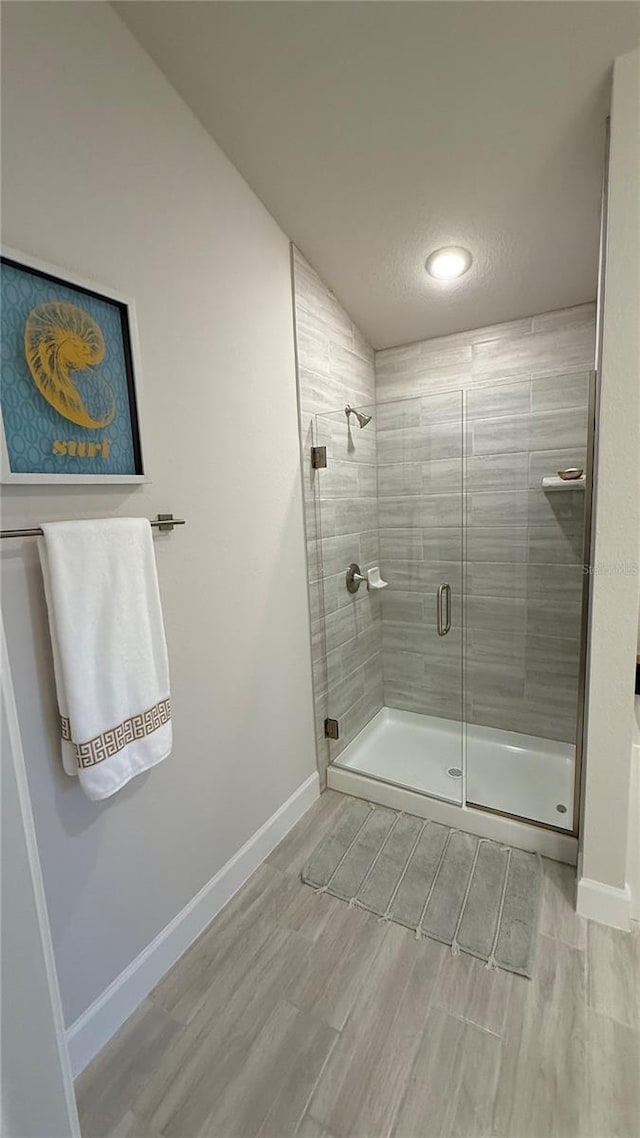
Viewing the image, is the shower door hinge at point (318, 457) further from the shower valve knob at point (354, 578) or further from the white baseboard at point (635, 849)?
the white baseboard at point (635, 849)

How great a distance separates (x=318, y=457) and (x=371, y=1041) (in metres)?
2.09

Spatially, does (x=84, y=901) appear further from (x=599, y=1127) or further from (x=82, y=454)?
(x=599, y=1127)

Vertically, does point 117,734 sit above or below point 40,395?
below

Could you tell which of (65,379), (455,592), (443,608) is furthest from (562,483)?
(65,379)

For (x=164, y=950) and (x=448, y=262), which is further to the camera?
(x=448, y=262)

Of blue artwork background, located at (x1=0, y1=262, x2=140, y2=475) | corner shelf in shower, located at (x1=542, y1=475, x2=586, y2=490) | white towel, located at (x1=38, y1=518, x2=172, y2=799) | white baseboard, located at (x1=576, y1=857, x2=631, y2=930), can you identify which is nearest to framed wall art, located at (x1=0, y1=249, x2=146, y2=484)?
blue artwork background, located at (x1=0, y1=262, x2=140, y2=475)

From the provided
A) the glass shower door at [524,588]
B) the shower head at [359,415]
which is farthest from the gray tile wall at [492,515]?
the shower head at [359,415]

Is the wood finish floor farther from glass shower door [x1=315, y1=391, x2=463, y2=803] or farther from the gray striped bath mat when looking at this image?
glass shower door [x1=315, y1=391, x2=463, y2=803]

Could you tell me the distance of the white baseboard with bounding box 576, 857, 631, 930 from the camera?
4.88 feet

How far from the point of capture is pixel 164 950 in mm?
1419

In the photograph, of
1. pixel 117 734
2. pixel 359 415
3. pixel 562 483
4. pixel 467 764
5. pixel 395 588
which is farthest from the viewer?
pixel 395 588

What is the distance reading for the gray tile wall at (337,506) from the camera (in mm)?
2098

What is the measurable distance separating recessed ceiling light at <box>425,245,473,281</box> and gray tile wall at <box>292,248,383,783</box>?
524mm

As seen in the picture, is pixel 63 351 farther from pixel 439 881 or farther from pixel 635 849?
pixel 635 849
